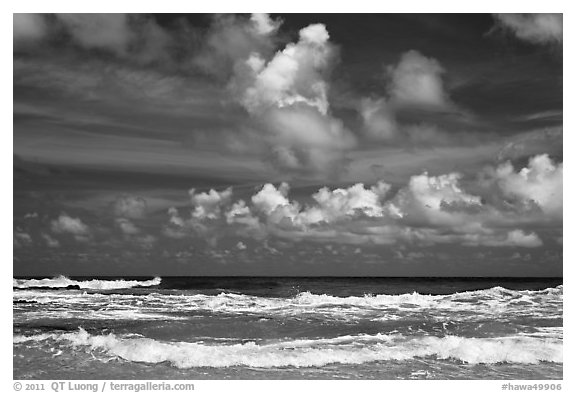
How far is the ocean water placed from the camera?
996 cm

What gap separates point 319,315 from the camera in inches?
645

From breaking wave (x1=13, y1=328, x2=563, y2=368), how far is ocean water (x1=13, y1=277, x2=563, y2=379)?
23 millimetres

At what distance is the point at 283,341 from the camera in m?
12.5

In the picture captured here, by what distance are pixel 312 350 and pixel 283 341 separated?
1.53 m

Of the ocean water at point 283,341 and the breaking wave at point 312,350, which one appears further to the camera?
the breaking wave at point 312,350

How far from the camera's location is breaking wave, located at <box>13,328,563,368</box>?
10.5 meters

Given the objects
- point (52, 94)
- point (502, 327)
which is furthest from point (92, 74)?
point (502, 327)

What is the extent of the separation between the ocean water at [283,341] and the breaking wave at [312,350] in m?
0.02

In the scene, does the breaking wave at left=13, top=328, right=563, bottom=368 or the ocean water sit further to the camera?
the breaking wave at left=13, top=328, right=563, bottom=368

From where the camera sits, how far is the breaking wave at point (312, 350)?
1052cm
